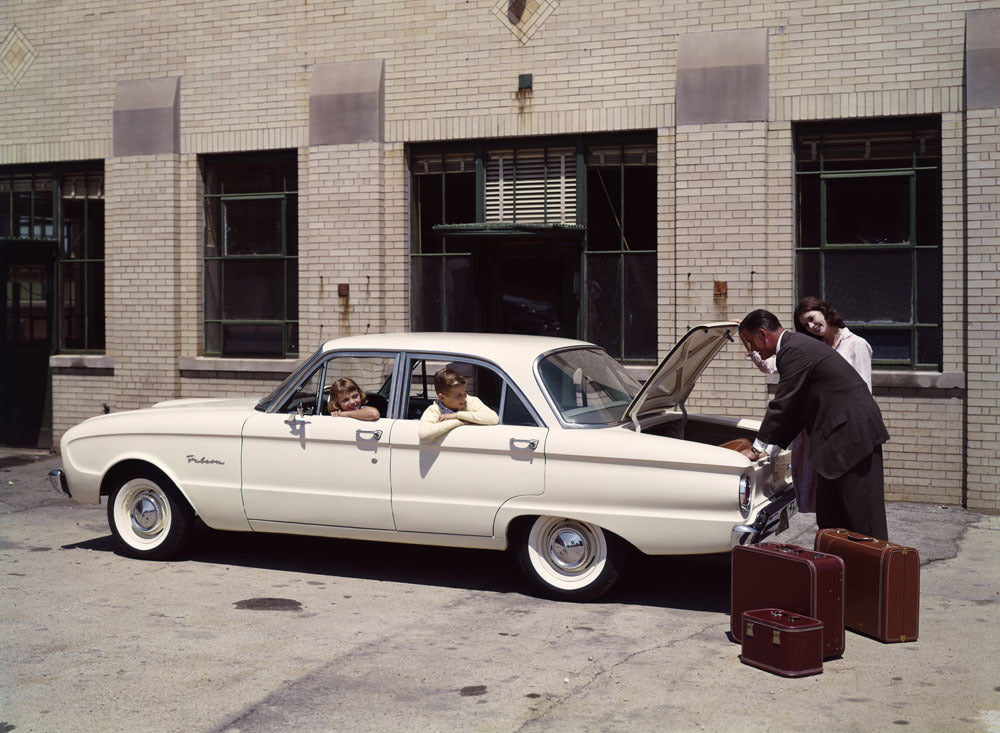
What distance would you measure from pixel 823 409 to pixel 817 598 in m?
1.23

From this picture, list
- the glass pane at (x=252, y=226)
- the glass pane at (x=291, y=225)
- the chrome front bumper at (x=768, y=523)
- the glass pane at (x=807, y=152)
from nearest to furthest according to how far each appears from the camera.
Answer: the chrome front bumper at (x=768, y=523) < the glass pane at (x=807, y=152) < the glass pane at (x=291, y=225) < the glass pane at (x=252, y=226)

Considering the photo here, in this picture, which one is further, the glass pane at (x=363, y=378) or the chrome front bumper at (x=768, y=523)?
the glass pane at (x=363, y=378)

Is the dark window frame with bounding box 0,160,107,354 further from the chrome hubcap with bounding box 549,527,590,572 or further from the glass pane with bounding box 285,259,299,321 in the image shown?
the chrome hubcap with bounding box 549,527,590,572

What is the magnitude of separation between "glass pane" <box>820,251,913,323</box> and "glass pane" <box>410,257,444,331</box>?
3915 mm

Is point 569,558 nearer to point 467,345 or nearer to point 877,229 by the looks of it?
point 467,345

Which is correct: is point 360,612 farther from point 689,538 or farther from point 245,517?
point 689,538

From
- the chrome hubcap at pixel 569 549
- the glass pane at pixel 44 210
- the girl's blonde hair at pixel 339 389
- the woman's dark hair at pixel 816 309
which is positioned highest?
the glass pane at pixel 44 210

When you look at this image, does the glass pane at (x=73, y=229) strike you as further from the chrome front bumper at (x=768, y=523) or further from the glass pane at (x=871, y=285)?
the chrome front bumper at (x=768, y=523)

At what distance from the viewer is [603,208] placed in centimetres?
1136

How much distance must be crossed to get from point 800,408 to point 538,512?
1630 millimetres

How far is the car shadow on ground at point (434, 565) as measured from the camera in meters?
7.08

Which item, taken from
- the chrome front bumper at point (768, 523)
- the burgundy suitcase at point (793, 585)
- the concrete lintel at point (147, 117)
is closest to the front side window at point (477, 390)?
the chrome front bumper at point (768, 523)

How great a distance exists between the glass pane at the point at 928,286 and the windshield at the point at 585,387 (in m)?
3.94

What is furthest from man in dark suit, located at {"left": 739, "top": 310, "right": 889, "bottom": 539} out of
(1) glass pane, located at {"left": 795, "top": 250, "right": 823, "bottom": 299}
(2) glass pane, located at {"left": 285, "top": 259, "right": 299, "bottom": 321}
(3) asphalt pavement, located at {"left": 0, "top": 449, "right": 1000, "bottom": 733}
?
(2) glass pane, located at {"left": 285, "top": 259, "right": 299, "bottom": 321}
